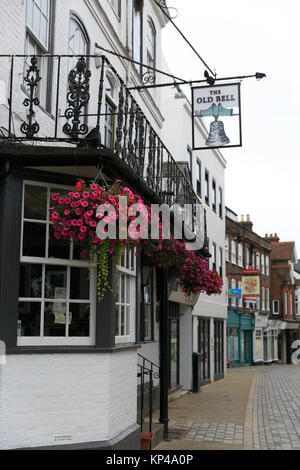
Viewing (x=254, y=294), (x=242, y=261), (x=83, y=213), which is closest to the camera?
(x=83, y=213)

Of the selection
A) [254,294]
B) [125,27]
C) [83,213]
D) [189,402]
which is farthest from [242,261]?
[83,213]

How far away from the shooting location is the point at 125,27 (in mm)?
12688

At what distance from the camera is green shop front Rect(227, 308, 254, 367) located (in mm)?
36094

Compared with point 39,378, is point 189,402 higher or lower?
lower

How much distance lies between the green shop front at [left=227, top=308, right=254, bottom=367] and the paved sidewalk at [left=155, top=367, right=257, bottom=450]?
675 inches

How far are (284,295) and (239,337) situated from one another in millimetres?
14435

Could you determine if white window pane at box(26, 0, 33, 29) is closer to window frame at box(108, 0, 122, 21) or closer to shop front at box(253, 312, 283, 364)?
window frame at box(108, 0, 122, 21)

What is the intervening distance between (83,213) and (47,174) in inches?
39.8

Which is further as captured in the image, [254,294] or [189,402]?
[254,294]

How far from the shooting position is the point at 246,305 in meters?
39.9

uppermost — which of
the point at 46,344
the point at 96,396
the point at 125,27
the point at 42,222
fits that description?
the point at 125,27

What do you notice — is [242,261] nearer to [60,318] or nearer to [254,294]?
[254,294]

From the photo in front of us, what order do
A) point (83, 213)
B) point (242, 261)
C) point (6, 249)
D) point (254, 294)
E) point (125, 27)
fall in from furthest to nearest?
point (242, 261) < point (254, 294) < point (125, 27) < point (6, 249) < point (83, 213)

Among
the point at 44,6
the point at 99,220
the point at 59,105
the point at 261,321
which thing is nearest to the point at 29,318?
the point at 99,220
